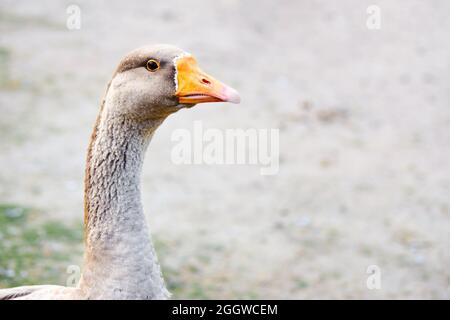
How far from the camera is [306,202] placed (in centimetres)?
718

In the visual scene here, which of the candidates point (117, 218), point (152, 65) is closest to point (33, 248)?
point (117, 218)

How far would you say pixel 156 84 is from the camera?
335 cm

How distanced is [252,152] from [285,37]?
3.29 meters

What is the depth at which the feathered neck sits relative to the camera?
10.5ft

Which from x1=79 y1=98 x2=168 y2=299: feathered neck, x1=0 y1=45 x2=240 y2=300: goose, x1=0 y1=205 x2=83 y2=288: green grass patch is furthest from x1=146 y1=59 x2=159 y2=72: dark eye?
x1=0 y1=205 x2=83 y2=288: green grass patch

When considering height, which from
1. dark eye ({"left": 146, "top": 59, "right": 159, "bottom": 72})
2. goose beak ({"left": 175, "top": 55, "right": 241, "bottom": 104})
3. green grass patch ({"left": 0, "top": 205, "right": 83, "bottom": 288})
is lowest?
green grass patch ({"left": 0, "top": 205, "right": 83, "bottom": 288})

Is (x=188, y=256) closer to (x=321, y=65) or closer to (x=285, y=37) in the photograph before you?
(x=321, y=65)

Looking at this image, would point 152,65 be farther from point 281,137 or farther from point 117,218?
point 281,137

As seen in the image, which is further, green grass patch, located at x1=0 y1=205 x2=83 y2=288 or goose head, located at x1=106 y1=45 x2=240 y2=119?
green grass patch, located at x1=0 y1=205 x2=83 y2=288

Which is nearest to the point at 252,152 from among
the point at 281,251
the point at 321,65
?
the point at 281,251

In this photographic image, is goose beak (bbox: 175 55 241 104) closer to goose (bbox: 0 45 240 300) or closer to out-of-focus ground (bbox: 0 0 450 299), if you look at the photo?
goose (bbox: 0 45 240 300)

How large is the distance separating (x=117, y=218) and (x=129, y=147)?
345 mm

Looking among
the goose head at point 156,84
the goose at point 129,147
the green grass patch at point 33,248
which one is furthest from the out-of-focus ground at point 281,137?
the goose head at point 156,84

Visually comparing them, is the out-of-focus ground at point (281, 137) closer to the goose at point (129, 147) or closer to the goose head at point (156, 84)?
the goose at point (129, 147)
